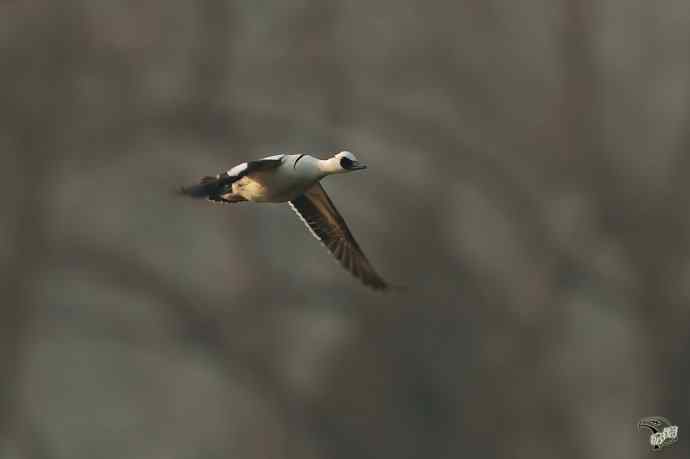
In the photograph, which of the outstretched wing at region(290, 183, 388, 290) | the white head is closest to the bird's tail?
the white head

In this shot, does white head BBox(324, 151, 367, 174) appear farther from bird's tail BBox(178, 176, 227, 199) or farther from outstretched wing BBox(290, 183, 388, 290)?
outstretched wing BBox(290, 183, 388, 290)

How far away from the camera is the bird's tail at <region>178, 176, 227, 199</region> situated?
4.08 metres

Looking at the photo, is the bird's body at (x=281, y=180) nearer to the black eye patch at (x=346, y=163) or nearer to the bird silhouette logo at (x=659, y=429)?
the black eye patch at (x=346, y=163)

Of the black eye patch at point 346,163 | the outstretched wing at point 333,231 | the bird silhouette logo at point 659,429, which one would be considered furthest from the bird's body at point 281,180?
the bird silhouette logo at point 659,429

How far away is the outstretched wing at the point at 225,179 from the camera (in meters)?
4.18

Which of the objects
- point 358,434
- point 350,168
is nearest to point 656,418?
point 358,434

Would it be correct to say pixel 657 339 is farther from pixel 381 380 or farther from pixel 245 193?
pixel 245 193

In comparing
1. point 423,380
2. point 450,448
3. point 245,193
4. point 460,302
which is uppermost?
point 245,193

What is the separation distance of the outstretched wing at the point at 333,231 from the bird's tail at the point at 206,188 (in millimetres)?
805

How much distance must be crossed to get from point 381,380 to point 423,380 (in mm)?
476

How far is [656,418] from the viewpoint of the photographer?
8367 millimetres

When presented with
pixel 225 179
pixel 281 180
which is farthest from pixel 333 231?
pixel 225 179

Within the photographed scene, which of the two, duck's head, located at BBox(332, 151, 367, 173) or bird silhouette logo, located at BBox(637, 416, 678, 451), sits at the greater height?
duck's head, located at BBox(332, 151, 367, 173)

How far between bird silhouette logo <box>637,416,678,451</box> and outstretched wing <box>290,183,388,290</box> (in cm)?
406
